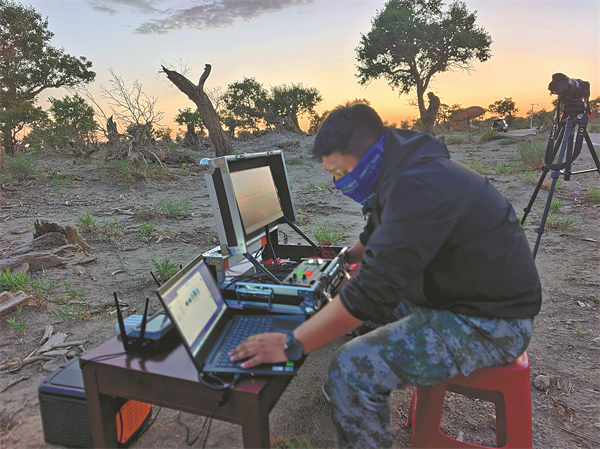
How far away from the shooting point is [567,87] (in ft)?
11.8

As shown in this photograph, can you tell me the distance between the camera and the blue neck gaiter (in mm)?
1581

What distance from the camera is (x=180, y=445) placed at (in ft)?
7.15

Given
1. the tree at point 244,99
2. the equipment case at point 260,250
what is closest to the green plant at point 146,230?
A: the equipment case at point 260,250

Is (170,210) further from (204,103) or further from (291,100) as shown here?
(291,100)

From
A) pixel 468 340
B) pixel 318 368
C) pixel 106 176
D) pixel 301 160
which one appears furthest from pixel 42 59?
pixel 468 340

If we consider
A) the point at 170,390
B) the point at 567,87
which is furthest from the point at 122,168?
the point at 170,390

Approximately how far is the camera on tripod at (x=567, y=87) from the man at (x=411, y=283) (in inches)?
110

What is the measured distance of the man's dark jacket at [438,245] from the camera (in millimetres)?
1365

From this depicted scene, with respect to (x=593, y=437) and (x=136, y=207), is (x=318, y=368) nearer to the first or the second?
(x=593, y=437)

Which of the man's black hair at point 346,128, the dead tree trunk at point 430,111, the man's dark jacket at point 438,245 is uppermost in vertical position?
the dead tree trunk at point 430,111

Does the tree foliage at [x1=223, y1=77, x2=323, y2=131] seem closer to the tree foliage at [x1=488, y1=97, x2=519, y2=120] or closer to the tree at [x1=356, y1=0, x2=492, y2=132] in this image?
the tree at [x1=356, y1=0, x2=492, y2=132]

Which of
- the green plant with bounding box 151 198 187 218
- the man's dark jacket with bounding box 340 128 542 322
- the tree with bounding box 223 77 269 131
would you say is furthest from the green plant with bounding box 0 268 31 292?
the tree with bounding box 223 77 269 131

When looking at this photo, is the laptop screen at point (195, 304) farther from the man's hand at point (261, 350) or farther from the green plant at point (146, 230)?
the green plant at point (146, 230)

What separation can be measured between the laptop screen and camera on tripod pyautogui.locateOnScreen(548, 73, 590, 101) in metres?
3.63
